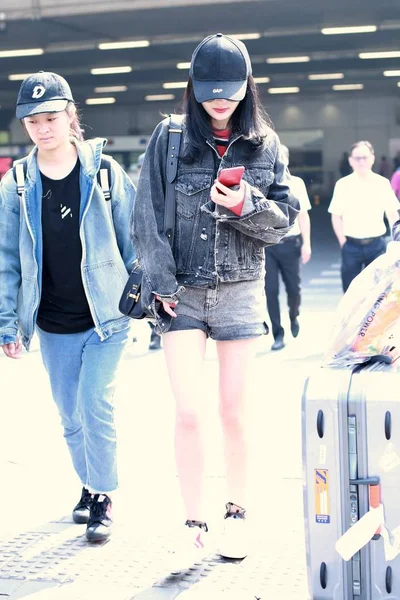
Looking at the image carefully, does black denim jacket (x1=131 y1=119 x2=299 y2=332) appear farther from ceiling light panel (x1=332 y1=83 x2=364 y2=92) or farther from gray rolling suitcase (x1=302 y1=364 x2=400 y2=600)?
ceiling light panel (x1=332 y1=83 x2=364 y2=92)

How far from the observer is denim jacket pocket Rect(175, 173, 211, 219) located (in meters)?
3.53

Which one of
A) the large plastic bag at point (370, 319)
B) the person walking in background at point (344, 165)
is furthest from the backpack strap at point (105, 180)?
the person walking in background at point (344, 165)

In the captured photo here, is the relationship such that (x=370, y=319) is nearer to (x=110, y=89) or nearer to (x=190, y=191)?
(x=190, y=191)

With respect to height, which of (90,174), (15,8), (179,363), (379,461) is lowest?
(379,461)

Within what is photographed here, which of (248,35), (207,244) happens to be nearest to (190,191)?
(207,244)

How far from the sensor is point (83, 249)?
3932 millimetres

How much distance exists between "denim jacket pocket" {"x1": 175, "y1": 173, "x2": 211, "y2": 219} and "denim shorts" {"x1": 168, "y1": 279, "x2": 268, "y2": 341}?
0.97 ft

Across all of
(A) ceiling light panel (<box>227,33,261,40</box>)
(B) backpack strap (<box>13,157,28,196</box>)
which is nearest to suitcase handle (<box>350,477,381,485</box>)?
(B) backpack strap (<box>13,157,28,196</box>)

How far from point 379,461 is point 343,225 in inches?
249

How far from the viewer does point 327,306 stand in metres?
12.0

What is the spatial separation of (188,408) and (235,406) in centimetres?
20

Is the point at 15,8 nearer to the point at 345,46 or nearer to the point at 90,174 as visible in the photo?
the point at 345,46

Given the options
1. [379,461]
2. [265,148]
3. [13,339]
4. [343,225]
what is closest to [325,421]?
[379,461]

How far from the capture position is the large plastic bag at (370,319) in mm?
3232
